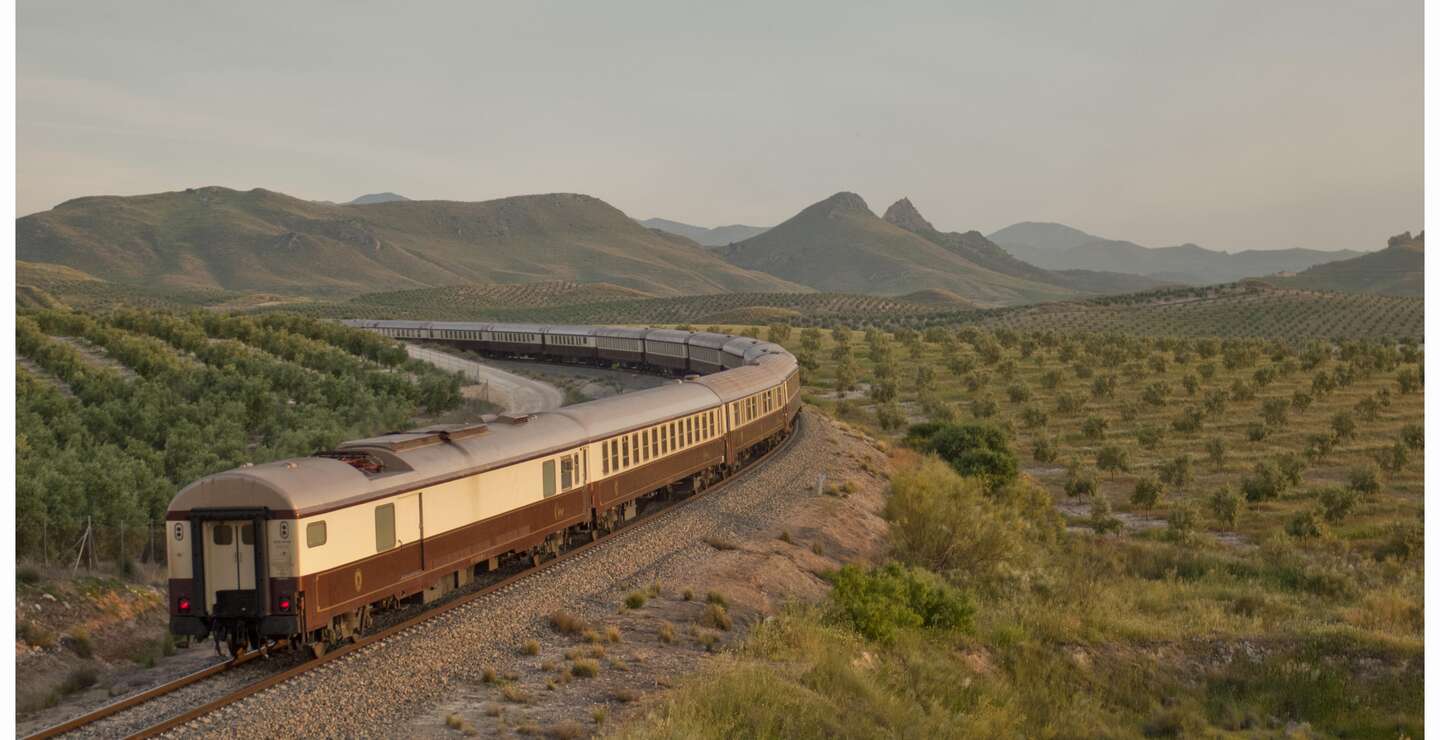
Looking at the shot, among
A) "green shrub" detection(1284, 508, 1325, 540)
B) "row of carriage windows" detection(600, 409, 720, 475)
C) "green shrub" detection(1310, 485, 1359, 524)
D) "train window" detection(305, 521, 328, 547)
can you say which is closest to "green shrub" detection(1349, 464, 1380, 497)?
"green shrub" detection(1310, 485, 1359, 524)

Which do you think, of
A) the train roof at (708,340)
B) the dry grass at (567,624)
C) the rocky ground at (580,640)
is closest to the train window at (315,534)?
the rocky ground at (580,640)

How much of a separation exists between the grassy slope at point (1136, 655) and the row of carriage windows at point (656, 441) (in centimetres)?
610

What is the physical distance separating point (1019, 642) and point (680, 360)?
3994cm

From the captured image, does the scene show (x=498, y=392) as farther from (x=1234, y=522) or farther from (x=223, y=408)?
(x=1234, y=522)

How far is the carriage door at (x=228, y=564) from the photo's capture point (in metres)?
14.4

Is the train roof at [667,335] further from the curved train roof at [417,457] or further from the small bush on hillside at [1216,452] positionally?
the curved train roof at [417,457]

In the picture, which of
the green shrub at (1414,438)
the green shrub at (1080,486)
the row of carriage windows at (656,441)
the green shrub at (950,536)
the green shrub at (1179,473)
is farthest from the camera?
the green shrub at (1414,438)

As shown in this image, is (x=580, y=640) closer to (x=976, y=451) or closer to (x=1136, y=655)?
(x=1136, y=655)

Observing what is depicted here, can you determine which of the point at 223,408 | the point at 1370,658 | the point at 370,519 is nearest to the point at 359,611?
the point at 370,519

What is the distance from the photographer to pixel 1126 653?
71.1ft

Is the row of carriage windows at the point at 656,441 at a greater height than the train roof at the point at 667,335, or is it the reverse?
the train roof at the point at 667,335

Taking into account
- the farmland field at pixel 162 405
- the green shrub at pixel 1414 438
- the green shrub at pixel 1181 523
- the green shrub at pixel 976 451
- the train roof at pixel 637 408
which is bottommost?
the green shrub at pixel 1181 523

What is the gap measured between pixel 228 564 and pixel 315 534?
110cm

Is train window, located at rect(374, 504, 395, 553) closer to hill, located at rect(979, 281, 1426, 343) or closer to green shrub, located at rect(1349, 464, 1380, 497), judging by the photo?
green shrub, located at rect(1349, 464, 1380, 497)
